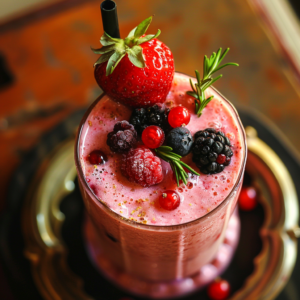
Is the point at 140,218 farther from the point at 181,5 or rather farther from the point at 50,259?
the point at 181,5

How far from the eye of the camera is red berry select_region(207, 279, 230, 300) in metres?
1.19

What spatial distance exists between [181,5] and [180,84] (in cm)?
92

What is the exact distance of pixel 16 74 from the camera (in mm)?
1572

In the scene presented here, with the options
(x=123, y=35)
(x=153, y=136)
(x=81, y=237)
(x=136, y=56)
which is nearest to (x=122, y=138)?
(x=153, y=136)

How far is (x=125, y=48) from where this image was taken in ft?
2.59

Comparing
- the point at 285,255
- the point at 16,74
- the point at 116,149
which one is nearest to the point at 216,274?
the point at 285,255

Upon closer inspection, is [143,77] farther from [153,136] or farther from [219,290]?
[219,290]

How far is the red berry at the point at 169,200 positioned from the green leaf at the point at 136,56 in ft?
0.91

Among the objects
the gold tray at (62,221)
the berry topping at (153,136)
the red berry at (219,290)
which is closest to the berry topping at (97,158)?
the berry topping at (153,136)

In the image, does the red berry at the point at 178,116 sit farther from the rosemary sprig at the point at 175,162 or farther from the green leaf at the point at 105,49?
the green leaf at the point at 105,49

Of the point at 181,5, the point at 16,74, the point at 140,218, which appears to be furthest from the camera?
the point at 181,5

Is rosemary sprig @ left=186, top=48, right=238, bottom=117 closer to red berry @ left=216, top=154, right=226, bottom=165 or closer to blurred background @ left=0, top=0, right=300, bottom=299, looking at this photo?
red berry @ left=216, top=154, right=226, bottom=165

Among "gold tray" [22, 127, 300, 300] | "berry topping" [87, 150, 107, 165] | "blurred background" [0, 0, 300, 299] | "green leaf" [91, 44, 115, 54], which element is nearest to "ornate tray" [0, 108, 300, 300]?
"gold tray" [22, 127, 300, 300]

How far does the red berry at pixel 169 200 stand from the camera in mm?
778
